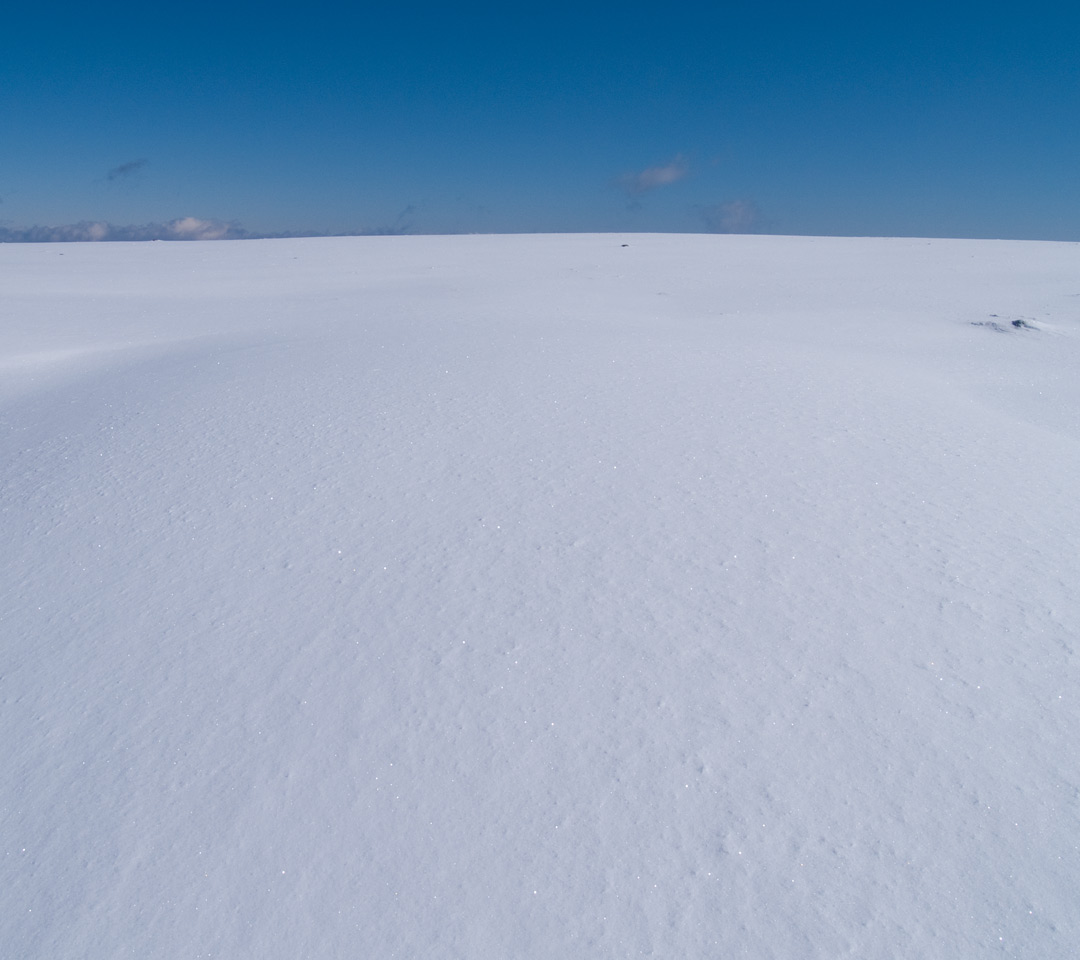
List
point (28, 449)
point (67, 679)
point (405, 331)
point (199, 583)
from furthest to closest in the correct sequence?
1. point (405, 331)
2. point (28, 449)
3. point (199, 583)
4. point (67, 679)

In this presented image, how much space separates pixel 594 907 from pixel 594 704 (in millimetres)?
466

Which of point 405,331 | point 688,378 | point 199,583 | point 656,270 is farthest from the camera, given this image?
point 656,270

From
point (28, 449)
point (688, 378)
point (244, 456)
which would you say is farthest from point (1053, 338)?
point (28, 449)

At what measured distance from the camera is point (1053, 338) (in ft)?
19.3

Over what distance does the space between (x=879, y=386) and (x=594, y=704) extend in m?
3.04

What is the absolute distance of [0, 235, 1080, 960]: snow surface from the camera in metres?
1.29

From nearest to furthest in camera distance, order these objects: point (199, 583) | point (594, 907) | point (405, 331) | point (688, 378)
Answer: point (594, 907) → point (199, 583) → point (688, 378) → point (405, 331)

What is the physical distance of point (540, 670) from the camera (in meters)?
1.78

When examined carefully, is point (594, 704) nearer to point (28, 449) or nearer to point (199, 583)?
point (199, 583)

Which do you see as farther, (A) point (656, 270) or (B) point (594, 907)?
(A) point (656, 270)

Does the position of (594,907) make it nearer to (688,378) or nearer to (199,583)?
(199,583)

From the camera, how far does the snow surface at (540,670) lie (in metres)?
1.29

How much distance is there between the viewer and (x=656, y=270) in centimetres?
1061

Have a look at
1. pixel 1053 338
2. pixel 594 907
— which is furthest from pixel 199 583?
pixel 1053 338
